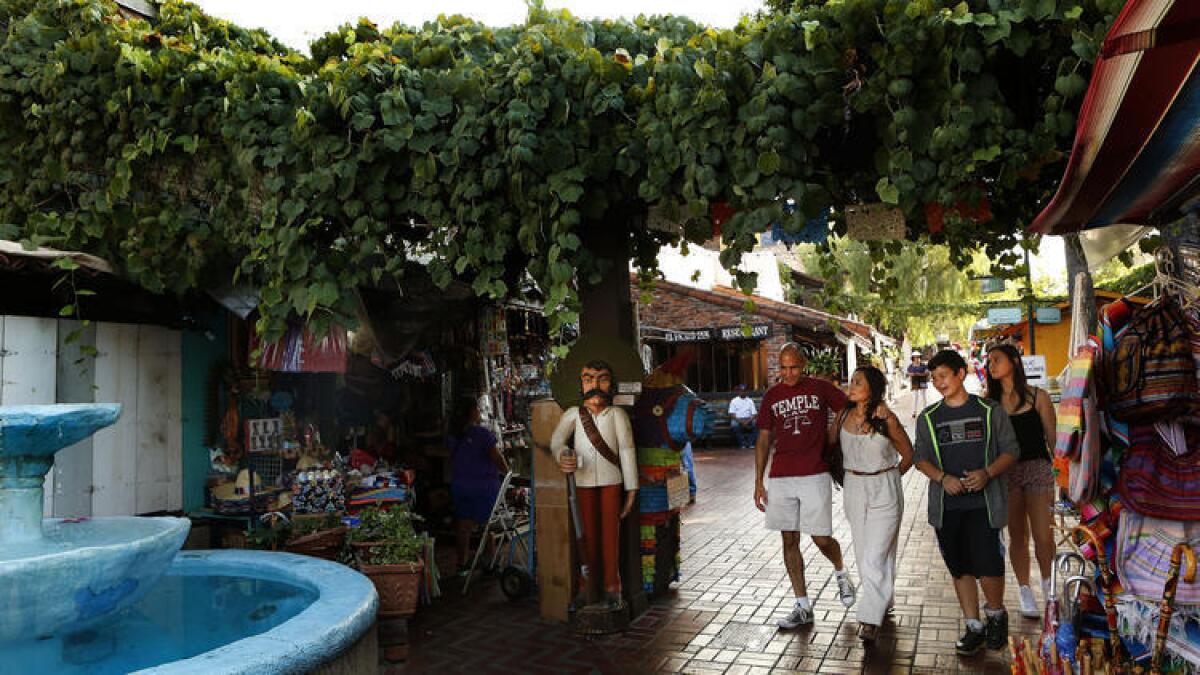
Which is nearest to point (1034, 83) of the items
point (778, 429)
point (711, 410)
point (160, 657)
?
point (778, 429)

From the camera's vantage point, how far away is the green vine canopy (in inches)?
163

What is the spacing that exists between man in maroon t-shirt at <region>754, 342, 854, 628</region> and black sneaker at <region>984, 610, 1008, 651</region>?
1.03 metres

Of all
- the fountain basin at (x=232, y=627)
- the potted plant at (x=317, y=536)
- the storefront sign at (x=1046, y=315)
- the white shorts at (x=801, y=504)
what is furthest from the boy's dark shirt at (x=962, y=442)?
the storefront sign at (x=1046, y=315)

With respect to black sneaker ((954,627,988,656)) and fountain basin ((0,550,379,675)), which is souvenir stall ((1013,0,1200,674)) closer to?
black sneaker ((954,627,988,656))

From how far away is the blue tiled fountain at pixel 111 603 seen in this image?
126 inches

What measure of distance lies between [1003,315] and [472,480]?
9.15 meters

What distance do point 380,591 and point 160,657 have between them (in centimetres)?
172

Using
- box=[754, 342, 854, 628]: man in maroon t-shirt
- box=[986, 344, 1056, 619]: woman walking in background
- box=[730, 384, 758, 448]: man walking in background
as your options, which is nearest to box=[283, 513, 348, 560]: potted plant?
box=[754, 342, 854, 628]: man in maroon t-shirt

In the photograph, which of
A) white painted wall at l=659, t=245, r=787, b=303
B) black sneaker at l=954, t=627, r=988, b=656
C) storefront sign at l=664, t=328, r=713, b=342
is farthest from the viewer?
white painted wall at l=659, t=245, r=787, b=303

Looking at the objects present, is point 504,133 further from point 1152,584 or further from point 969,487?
point 1152,584

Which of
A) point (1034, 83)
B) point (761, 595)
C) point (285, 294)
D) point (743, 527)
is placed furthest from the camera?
point (743, 527)

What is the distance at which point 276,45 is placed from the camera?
725 cm

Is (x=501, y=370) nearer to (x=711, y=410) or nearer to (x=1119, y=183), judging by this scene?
(x=1119, y=183)

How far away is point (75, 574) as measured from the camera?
10.9 feet
